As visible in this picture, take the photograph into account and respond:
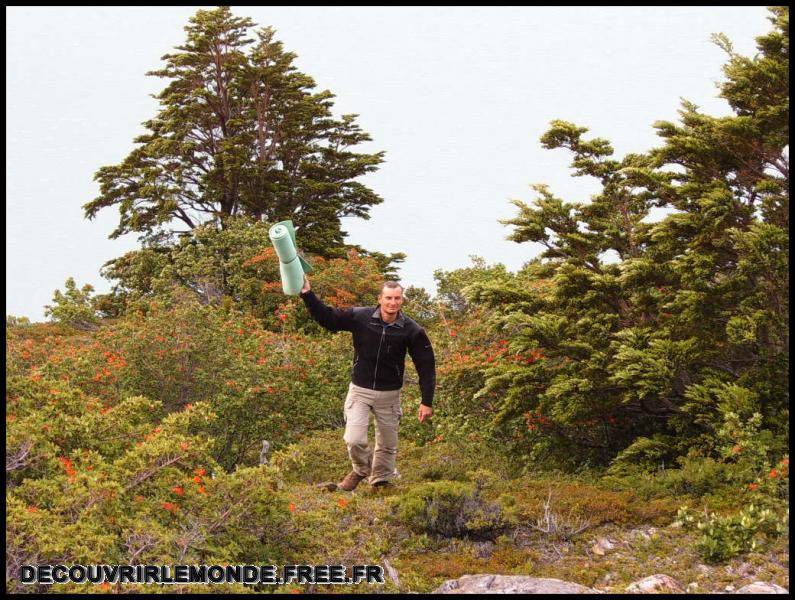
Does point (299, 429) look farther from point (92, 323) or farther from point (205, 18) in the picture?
point (205, 18)

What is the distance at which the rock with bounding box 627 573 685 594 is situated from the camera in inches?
252

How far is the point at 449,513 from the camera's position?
8.07m

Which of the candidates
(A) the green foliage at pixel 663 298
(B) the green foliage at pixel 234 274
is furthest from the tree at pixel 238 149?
(A) the green foliage at pixel 663 298

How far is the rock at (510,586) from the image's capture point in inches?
245

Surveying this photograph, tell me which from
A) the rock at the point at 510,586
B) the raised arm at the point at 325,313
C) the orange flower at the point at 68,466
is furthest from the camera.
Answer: the raised arm at the point at 325,313

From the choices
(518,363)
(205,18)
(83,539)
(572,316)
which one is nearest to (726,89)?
(572,316)

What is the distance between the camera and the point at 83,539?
5.78 metres

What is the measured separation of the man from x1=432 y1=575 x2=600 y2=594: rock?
2.37 metres

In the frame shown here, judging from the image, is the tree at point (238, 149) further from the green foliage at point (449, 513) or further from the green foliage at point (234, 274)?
the green foliage at point (449, 513)

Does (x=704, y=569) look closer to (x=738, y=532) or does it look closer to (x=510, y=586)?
(x=738, y=532)

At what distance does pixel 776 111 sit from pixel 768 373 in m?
2.65

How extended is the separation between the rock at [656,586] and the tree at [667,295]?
2.33 m

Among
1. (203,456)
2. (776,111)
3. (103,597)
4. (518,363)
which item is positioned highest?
(776,111)

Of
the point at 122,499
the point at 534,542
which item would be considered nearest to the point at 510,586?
the point at 534,542
